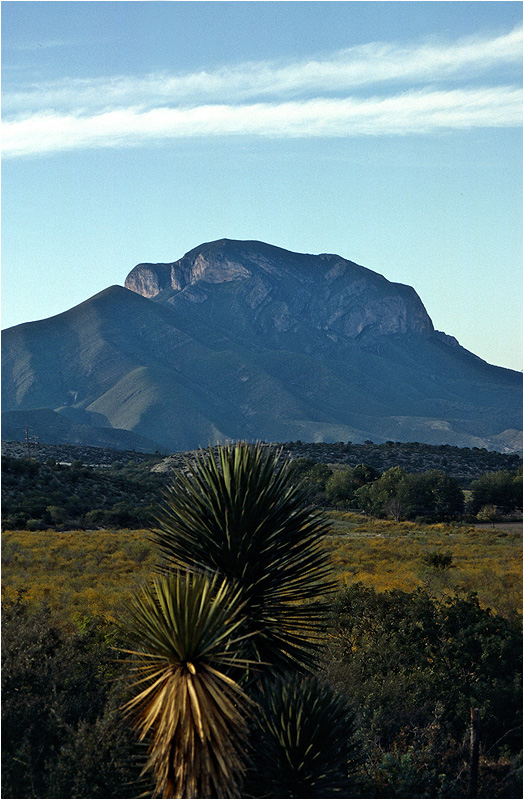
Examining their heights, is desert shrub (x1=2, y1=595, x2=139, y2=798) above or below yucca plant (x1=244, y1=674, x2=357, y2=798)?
below

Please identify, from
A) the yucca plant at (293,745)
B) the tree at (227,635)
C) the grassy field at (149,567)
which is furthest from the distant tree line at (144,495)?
the yucca plant at (293,745)

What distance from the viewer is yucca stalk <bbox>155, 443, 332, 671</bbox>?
6520 millimetres

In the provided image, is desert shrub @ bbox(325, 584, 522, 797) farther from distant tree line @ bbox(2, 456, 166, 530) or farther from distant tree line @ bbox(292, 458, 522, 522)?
distant tree line @ bbox(292, 458, 522, 522)

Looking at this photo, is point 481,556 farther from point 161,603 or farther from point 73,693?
point 161,603

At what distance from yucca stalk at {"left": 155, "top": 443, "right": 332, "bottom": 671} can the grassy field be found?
3953 millimetres

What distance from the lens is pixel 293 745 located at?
602 cm

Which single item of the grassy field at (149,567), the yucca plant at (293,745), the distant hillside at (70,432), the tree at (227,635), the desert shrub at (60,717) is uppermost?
the distant hillside at (70,432)

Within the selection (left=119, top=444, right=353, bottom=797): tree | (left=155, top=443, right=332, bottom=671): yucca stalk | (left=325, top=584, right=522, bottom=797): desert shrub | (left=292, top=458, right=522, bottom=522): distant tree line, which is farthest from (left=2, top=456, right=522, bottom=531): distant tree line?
(left=119, top=444, right=353, bottom=797): tree

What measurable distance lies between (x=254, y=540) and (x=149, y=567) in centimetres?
1336

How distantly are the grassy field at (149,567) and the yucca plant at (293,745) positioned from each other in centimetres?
448

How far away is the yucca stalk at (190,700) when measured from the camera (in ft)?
17.3

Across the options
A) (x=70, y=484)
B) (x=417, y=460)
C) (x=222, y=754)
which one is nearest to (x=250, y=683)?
(x=222, y=754)

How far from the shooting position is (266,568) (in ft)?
21.7

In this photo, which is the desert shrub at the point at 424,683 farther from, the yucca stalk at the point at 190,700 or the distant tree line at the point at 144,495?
the distant tree line at the point at 144,495
